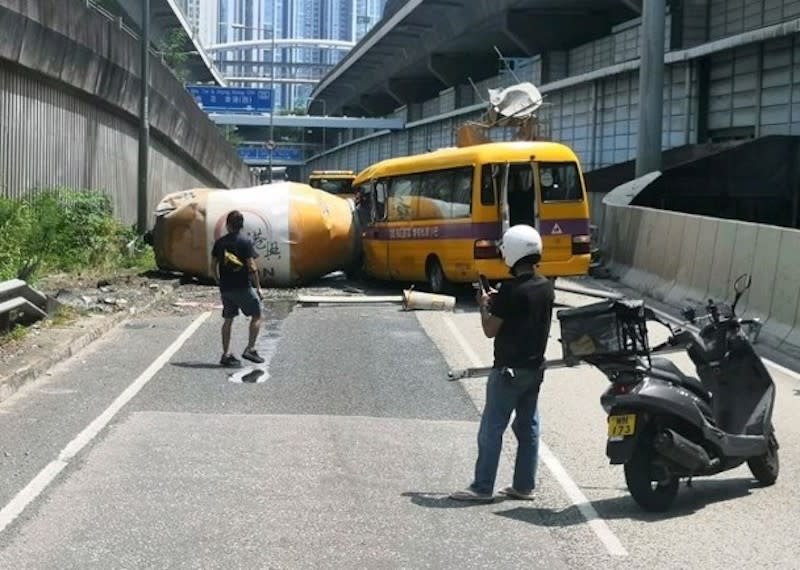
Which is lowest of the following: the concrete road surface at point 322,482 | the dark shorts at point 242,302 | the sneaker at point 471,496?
the concrete road surface at point 322,482

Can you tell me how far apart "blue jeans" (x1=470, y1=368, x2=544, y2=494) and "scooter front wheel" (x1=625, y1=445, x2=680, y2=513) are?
63cm

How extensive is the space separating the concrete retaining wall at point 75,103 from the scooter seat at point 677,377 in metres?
15.3

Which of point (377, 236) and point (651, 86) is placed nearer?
point (377, 236)

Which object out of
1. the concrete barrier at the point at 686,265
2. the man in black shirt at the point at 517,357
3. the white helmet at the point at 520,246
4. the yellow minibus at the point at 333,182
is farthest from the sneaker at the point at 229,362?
the yellow minibus at the point at 333,182

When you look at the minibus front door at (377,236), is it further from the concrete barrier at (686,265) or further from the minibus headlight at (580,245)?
the concrete barrier at (686,265)

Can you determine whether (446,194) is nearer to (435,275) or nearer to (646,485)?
(435,275)

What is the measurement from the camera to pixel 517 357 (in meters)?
6.69

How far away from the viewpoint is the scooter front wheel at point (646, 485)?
660 cm

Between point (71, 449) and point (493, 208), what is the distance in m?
11.4

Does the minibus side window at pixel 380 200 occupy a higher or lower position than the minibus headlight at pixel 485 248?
higher

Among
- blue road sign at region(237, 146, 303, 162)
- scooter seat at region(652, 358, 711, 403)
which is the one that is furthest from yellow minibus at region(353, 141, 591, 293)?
blue road sign at region(237, 146, 303, 162)

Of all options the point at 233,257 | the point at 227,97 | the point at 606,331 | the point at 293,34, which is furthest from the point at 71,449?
the point at 293,34

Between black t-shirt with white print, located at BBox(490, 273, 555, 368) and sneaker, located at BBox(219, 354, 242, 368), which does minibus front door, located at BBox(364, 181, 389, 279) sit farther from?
black t-shirt with white print, located at BBox(490, 273, 555, 368)

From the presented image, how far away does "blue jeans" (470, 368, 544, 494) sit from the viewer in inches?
266
